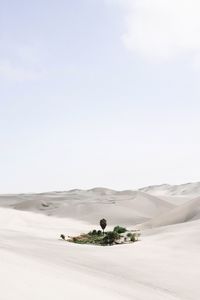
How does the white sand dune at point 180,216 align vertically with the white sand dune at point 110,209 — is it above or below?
below

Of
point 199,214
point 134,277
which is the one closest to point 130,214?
point 199,214

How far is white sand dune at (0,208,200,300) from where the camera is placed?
8.02 metres

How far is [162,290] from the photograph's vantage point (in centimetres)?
1007

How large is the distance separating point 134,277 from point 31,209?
131 ft

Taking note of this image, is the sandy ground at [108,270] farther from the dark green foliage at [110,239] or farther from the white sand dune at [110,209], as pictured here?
the white sand dune at [110,209]

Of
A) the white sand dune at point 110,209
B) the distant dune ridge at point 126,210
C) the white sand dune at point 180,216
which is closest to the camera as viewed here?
the white sand dune at point 180,216

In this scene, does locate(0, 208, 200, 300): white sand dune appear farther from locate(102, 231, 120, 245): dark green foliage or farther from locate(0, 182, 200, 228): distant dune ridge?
locate(0, 182, 200, 228): distant dune ridge

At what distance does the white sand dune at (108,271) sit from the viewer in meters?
8.02

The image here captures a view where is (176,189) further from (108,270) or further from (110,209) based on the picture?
(108,270)

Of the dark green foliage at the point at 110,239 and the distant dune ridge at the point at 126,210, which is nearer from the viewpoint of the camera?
the dark green foliage at the point at 110,239

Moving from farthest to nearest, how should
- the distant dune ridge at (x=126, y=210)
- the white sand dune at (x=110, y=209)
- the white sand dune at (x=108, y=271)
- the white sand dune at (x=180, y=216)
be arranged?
the white sand dune at (x=110, y=209)
the distant dune ridge at (x=126, y=210)
the white sand dune at (x=180, y=216)
the white sand dune at (x=108, y=271)

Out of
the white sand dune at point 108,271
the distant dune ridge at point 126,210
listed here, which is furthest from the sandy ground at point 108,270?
the distant dune ridge at point 126,210

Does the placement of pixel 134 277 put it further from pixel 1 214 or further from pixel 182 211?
pixel 1 214

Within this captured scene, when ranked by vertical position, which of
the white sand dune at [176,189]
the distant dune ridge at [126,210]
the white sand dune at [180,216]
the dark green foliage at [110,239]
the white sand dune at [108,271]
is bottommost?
the white sand dune at [108,271]
